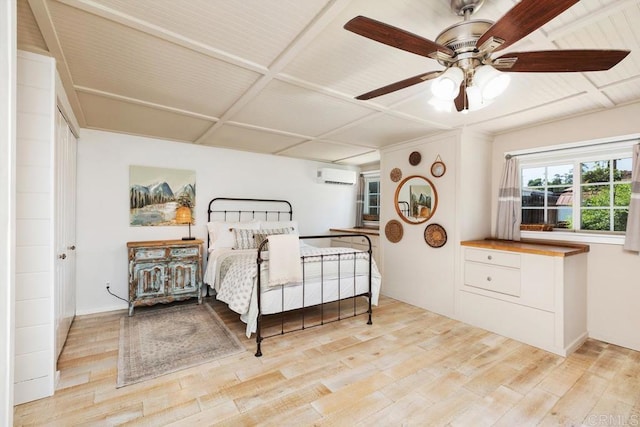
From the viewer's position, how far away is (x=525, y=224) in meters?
3.60

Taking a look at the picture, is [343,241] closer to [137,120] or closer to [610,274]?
[610,274]

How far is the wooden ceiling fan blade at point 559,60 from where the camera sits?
1.26 m

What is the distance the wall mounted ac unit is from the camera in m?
5.40

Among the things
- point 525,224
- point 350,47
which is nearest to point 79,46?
point 350,47

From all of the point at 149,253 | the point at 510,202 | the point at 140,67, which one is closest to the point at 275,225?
the point at 149,253

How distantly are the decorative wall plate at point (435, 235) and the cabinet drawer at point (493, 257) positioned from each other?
31 cm

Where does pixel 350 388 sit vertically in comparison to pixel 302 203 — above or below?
below

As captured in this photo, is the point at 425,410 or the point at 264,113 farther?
the point at 264,113

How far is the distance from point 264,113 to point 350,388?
264cm

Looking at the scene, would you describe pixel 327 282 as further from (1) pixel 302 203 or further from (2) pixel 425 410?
(1) pixel 302 203

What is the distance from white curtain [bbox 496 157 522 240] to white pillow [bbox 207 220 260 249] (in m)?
3.44

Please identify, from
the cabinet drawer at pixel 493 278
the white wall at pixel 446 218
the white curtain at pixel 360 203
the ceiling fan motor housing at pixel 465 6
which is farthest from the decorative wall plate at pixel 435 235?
the ceiling fan motor housing at pixel 465 6

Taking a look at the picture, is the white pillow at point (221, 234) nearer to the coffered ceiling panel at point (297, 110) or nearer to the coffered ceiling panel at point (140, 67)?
the coffered ceiling panel at point (297, 110)

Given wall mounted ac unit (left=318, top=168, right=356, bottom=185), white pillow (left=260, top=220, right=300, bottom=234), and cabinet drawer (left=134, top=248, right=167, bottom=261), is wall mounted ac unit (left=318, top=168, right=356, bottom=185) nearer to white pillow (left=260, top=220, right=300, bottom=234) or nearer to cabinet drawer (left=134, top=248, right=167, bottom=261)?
white pillow (left=260, top=220, right=300, bottom=234)
